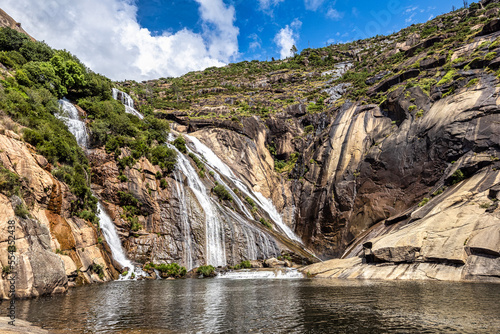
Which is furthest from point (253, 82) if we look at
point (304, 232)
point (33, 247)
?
point (33, 247)

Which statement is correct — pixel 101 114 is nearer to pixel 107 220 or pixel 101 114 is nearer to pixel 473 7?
pixel 107 220

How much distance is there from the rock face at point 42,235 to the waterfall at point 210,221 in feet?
36.7

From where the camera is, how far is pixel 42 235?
1791 centimetres

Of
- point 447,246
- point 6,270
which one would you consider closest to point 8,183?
point 6,270

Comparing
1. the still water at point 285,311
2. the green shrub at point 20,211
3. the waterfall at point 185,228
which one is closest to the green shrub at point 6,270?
the still water at point 285,311

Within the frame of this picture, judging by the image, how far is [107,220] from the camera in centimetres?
3016

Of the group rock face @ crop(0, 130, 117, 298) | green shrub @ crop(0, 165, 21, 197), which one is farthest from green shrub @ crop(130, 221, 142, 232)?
green shrub @ crop(0, 165, 21, 197)

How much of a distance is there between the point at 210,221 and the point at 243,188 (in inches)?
672

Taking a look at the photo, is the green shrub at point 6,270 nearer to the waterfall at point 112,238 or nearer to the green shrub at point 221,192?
the waterfall at point 112,238

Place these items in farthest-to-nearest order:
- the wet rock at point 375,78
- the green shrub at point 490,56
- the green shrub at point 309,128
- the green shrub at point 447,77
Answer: the wet rock at point 375,78, the green shrub at point 309,128, the green shrub at point 447,77, the green shrub at point 490,56

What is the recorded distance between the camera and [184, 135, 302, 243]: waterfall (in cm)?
5029

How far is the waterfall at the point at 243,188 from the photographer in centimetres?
5029

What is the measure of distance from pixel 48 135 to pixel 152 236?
14.3 meters

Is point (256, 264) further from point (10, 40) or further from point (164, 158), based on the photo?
point (10, 40)
